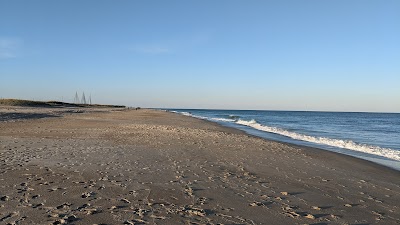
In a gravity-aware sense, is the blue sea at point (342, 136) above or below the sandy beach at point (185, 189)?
below

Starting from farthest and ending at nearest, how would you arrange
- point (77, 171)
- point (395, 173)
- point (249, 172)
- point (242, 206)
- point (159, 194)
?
1. point (395, 173)
2. point (249, 172)
3. point (77, 171)
4. point (159, 194)
5. point (242, 206)

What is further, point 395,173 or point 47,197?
point 395,173

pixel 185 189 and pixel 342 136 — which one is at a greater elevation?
pixel 185 189

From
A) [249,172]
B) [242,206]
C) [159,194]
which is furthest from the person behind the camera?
[249,172]

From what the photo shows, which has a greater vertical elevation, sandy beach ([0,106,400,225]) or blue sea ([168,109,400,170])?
sandy beach ([0,106,400,225])

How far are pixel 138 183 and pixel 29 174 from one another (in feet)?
9.91

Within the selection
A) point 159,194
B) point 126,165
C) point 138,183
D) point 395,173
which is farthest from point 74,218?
point 395,173

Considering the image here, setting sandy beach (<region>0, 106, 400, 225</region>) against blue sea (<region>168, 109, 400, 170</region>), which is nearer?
sandy beach (<region>0, 106, 400, 225</region>)

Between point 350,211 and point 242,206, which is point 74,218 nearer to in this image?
point 242,206

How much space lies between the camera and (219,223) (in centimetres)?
A: 545

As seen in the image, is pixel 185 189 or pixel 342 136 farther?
pixel 342 136

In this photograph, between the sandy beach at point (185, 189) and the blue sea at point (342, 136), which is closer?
the sandy beach at point (185, 189)

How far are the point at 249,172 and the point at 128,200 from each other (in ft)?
15.3

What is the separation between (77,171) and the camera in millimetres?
9086
